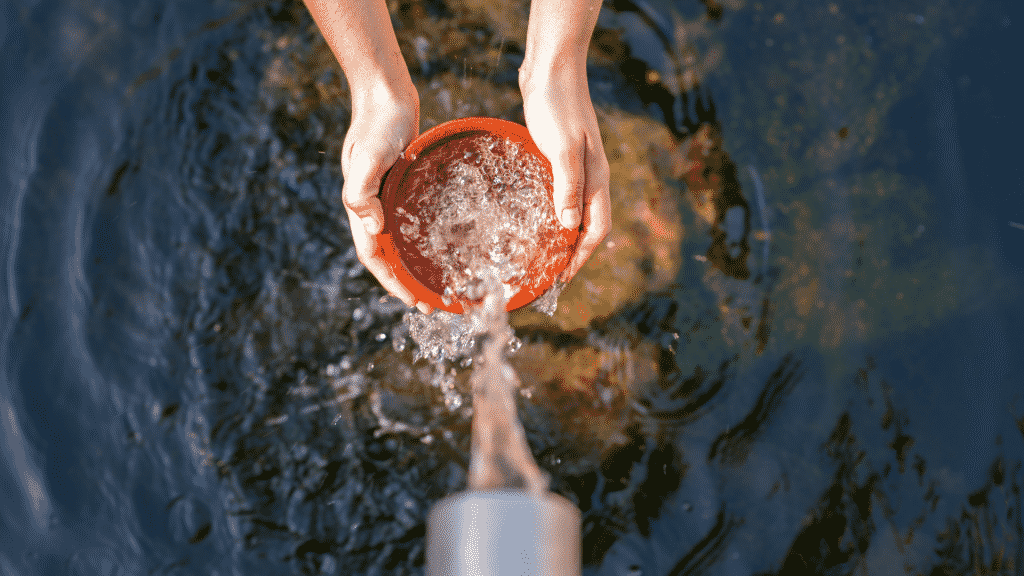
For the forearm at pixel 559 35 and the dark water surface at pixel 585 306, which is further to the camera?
the dark water surface at pixel 585 306

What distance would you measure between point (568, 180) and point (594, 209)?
0.10m

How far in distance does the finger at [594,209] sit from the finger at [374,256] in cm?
31

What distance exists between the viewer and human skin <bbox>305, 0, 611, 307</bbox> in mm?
1144

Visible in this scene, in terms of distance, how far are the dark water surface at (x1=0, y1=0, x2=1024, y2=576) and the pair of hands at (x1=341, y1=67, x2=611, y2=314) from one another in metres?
0.36

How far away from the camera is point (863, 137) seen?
1.61 m

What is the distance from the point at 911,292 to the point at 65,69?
2165 mm

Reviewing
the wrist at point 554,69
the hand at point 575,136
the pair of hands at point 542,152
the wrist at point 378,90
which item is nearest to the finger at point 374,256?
the pair of hands at point 542,152

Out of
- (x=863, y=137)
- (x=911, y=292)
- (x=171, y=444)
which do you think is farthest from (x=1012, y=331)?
(x=171, y=444)

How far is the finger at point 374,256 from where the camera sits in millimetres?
1180

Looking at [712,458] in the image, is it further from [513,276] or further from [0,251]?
[0,251]

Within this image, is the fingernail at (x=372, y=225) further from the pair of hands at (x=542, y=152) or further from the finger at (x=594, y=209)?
the finger at (x=594, y=209)

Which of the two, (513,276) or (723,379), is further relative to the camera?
(723,379)

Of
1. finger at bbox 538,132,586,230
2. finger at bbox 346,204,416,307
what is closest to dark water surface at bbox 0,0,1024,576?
finger at bbox 346,204,416,307

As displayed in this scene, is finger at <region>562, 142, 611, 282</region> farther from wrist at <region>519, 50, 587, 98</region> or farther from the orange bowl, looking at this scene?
wrist at <region>519, 50, 587, 98</region>
